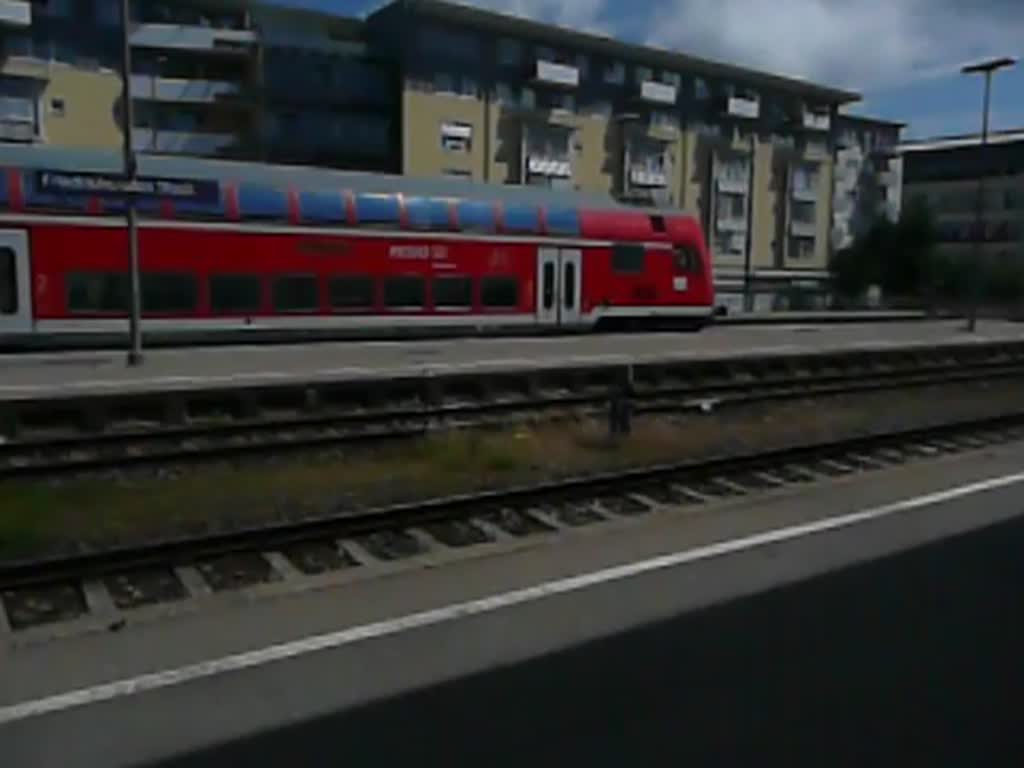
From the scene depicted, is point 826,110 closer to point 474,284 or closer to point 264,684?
point 474,284

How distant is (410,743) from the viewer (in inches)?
141

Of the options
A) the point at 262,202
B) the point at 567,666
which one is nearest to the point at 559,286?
the point at 262,202

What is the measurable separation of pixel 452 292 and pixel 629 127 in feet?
124

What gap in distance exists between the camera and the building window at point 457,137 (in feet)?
158

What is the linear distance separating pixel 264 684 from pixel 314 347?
1469 cm

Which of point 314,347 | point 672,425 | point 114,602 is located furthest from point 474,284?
point 114,602

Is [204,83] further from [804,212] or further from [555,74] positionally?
[804,212]

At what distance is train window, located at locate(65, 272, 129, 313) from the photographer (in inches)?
640

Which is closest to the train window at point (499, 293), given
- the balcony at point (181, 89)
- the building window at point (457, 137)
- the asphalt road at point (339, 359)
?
the asphalt road at point (339, 359)

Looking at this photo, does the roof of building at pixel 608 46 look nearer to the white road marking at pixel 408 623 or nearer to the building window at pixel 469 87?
the building window at pixel 469 87

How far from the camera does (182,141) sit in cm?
4403

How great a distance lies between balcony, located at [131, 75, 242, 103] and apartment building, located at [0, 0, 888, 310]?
0.32ft

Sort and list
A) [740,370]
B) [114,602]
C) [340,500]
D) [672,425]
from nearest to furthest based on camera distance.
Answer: [114,602]
[340,500]
[672,425]
[740,370]


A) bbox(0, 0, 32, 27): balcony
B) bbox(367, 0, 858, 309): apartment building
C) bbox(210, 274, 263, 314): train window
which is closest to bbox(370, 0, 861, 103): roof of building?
bbox(367, 0, 858, 309): apartment building
